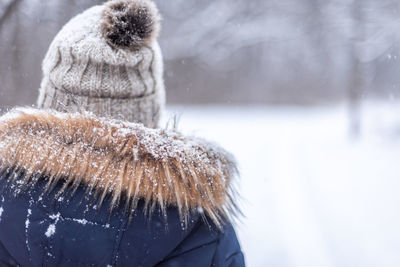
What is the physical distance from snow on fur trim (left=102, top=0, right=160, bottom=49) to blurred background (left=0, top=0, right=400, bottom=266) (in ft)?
1.05

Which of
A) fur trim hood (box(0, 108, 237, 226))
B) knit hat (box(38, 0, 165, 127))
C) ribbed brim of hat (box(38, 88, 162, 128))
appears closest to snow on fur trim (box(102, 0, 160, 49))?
knit hat (box(38, 0, 165, 127))

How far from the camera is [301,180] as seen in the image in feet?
23.9

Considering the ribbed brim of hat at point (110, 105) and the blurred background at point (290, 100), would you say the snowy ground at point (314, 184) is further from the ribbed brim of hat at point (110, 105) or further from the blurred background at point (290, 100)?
the ribbed brim of hat at point (110, 105)

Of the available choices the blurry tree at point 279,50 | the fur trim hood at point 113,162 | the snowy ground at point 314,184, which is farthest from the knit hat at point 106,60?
the blurry tree at point 279,50

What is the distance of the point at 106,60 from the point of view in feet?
4.43

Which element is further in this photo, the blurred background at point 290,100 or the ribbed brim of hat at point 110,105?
the blurred background at point 290,100

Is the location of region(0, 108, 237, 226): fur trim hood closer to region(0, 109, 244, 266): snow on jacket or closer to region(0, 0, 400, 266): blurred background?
region(0, 109, 244, 266): snow on jacket

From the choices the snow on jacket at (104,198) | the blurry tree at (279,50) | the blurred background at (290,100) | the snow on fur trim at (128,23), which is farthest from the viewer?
the blurry tree at (279,50)

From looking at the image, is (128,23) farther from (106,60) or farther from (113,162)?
(113,162)

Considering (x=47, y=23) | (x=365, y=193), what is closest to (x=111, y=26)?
(x=47, y=23)

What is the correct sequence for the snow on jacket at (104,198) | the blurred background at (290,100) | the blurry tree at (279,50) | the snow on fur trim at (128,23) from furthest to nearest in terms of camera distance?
the blurry tree at (279,50)
the blurred background at (290,100)
the snow on fur trim at (128,23)
the snow on jacket at (104,198)

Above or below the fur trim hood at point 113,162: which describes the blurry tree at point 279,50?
above

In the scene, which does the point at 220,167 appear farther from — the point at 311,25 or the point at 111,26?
the point at 311,25

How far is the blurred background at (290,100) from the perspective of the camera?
4.76 meters
